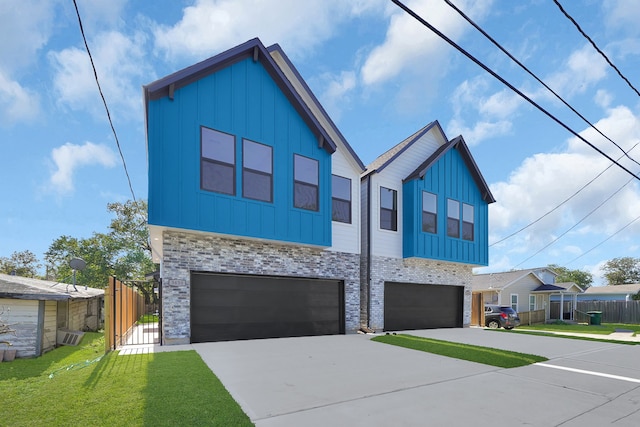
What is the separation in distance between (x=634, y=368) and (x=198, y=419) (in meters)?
9.39

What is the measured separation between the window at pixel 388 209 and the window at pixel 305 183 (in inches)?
149

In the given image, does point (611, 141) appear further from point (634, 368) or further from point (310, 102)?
point (310, 102)

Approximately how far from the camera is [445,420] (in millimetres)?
4531

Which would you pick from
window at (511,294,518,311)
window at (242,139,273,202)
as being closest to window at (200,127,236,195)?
window at (242,139,273,202)

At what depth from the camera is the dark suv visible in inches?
789

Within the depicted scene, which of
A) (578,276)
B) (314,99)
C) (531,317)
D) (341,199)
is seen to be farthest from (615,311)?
(578,276)

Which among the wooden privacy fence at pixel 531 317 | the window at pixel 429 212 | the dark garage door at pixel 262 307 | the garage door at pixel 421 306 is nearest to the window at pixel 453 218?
the window at pixel 429 212

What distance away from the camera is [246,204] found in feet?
34.7

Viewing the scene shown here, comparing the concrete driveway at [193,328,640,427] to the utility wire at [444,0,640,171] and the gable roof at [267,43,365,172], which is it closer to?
the utility wire at [444,0,640,171]

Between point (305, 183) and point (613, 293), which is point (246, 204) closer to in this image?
point (305, 183)

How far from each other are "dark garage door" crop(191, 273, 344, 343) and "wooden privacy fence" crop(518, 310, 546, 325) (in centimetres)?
1648

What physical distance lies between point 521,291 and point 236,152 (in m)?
25.9

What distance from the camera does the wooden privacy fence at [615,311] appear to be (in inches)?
1070

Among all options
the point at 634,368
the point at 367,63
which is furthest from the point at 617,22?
the point at 634,368
